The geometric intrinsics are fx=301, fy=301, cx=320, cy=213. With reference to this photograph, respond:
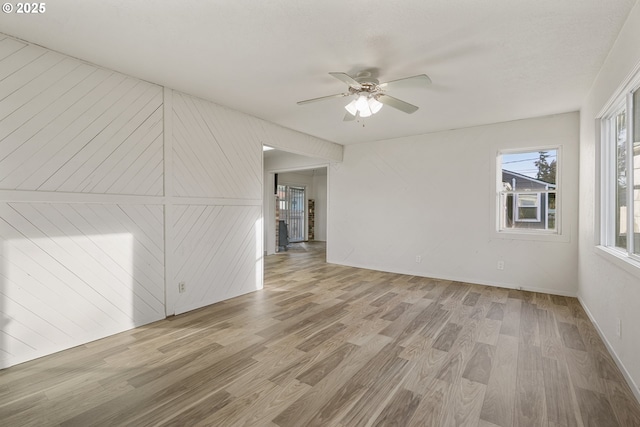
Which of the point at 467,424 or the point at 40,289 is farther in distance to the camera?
the point at 40,289

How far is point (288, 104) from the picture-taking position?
12.7 feet

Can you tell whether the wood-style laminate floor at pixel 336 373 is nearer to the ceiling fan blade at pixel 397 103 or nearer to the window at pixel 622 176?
the window at pixel 622 176

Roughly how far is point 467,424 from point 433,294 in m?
2.67

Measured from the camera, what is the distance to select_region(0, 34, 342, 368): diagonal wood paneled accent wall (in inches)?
94.1

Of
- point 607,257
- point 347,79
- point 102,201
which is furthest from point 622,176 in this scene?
point 102,201

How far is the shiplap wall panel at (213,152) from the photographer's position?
139 inches

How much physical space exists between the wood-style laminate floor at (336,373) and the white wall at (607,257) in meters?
0.20

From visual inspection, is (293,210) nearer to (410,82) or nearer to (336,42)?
(410,82)

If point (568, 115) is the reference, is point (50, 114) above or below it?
below

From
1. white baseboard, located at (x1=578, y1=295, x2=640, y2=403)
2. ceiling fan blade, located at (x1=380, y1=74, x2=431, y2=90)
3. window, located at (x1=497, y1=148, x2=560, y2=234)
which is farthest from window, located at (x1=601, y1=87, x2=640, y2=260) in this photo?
window, located at (x1=497, y1=148, x2=560, y2=234)

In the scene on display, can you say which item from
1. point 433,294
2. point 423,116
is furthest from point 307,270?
point 423,116

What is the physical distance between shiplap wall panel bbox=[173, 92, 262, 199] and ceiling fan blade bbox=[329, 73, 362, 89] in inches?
75.9

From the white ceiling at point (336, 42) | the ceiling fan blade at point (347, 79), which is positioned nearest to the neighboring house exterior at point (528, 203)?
the white ceiling at point (336, 42)

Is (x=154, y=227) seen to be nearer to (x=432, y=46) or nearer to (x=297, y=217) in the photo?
(x=432, y=46)
